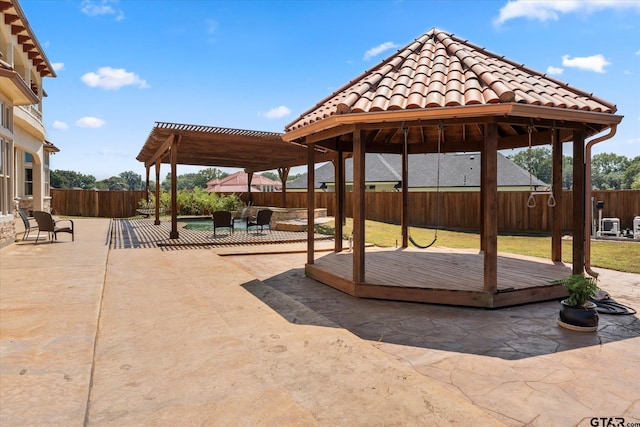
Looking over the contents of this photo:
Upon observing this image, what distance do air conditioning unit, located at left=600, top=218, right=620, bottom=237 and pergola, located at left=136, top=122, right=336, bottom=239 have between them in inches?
423

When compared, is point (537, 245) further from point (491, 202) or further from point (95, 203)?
point (95, 203)

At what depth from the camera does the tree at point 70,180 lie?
206 ft

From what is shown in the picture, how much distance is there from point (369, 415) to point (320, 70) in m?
22.3

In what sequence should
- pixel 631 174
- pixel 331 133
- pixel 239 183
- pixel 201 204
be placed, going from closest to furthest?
1. pixel 331 133
2. pixel 201 204
3. pixel 239 183
4. pixel 631 174

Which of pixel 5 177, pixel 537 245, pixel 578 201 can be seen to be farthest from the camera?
pixel 537 245

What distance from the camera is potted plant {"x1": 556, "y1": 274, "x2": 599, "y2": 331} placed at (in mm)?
3955

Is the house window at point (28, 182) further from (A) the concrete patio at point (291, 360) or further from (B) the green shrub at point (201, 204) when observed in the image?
(A) the concrete patio at point (291, 360)

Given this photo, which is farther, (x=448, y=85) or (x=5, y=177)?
(x=5, y=177)

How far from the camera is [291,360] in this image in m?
3.15

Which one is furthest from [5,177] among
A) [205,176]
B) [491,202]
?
[205,176]

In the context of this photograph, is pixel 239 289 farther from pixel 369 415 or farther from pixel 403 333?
pixel 369 415

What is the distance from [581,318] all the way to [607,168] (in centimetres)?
10011

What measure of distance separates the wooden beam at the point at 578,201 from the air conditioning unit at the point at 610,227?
10893 millimetres

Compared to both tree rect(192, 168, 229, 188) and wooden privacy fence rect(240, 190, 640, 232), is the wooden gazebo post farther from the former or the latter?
tree rect(192, 168, 229, 188)
